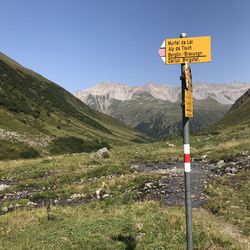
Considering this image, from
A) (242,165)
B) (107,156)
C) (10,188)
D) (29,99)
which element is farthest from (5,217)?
(29,99)

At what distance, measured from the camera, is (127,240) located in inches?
521

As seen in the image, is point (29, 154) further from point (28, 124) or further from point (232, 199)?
point (232, 199)

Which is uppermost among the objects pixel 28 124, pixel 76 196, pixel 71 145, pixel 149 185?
pixel 28 124

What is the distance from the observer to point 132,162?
39.6m

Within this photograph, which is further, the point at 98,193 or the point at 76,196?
the point at 76,196

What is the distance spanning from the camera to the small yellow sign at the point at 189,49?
1004cm

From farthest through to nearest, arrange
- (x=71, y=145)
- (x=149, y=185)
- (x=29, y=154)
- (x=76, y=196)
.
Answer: (x=71, y=145) → (x=29, y=154) → (x=76, y=196) → (x=149, y=185)

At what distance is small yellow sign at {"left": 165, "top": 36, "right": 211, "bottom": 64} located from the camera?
1004cm

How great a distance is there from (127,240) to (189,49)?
280 inches

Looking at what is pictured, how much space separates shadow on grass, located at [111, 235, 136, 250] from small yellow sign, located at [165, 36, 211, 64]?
6497 mm

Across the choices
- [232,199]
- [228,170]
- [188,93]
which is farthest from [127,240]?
[228,170]

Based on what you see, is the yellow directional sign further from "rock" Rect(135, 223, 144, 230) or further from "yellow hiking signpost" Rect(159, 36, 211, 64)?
"rock" Rect(135, 223, 144, 230)

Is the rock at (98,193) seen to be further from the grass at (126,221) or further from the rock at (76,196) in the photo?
the rock at (76,196)

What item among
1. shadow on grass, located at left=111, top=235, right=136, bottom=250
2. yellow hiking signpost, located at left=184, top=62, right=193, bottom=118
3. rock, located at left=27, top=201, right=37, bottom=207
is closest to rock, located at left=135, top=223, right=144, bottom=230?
shadow on grass, located at left=111, top=235, right=136, bottom=250
